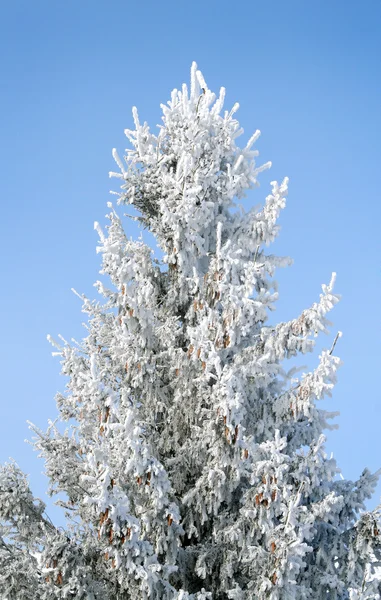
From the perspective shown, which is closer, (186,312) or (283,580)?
(283,580)

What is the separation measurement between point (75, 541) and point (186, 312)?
410 centimetres

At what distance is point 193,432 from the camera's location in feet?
33.3

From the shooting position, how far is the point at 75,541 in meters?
9.27

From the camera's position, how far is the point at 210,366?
991 centimetres

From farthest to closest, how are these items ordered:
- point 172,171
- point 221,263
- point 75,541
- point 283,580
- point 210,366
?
point 172,171 < point 221,263 < point 210,366 < point 75,541 < point 283,580

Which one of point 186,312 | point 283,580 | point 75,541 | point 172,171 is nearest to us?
point 283,580

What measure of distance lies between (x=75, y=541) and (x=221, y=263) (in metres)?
4.69

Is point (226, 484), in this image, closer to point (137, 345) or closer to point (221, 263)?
point (137, 345)

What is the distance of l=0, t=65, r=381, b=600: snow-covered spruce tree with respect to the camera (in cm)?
897

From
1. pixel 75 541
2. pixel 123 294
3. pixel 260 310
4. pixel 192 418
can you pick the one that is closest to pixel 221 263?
pixel 260 310

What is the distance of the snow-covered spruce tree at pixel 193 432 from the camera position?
8.97m

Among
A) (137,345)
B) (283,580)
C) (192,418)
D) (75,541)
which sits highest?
(137,345)

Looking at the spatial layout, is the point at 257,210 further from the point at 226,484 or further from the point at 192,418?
the point at 226,484

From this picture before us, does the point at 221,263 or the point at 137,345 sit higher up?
the point at 221,263
